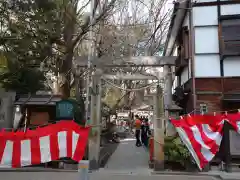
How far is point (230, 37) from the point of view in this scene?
13281mm

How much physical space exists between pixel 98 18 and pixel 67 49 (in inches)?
101

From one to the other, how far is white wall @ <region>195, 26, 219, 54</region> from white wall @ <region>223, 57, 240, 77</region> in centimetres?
78

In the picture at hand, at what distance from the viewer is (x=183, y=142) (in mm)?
11031

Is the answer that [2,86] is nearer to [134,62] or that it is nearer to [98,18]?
[98,18]

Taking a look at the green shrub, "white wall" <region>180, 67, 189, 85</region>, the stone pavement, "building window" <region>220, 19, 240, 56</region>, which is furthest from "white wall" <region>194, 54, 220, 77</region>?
the stone pavement

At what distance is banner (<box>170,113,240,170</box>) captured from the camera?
35.3 ft

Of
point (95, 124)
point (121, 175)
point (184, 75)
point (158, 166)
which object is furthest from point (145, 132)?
point (121, 175)

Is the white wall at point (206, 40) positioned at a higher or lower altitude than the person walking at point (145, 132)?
higher

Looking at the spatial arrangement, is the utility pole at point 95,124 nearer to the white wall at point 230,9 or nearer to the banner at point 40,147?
the banner at point 40,147

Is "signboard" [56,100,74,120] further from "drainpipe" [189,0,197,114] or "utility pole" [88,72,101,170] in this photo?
"drainpipe" [189,0,197,114]

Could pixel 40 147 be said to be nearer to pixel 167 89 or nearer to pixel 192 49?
pixel 167 89

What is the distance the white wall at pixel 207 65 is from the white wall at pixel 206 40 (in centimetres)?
31

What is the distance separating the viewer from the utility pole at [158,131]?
440 inches

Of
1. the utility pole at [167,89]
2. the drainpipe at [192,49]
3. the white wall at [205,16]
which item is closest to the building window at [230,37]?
the white wall at [205,16]
